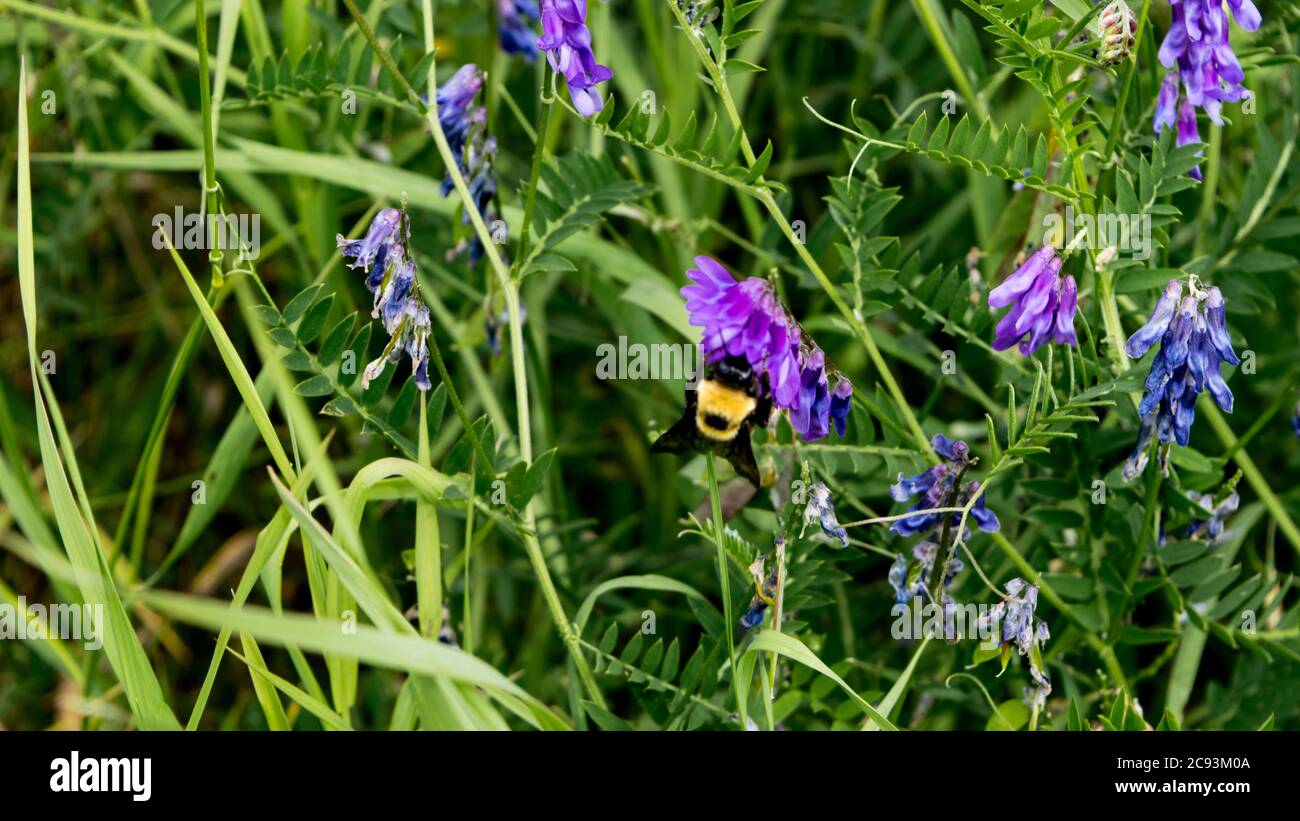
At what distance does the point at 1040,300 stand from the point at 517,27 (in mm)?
1100

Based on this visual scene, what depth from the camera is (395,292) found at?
1.57 m

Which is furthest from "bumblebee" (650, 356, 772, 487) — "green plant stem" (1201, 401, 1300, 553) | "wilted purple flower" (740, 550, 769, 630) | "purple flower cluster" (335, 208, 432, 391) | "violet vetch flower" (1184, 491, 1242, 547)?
"green plant stem" (1201, 401, 1300, 553)

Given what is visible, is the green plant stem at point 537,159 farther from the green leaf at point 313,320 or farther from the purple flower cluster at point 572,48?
the green leaf at point 313,320

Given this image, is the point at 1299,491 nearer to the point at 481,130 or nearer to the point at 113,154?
the point at 481,130

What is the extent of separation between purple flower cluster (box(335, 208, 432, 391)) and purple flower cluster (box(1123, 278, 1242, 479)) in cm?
89

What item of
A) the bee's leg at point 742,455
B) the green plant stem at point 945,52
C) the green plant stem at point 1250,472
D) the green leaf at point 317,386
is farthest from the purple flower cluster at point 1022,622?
the green leaf at point 317,386

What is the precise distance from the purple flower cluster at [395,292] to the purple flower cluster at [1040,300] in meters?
0.71

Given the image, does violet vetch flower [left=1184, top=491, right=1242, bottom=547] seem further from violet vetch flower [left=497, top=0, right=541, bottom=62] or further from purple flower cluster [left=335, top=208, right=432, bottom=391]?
violet vetch flower [left=497, top=0, right=541, bottom=62]

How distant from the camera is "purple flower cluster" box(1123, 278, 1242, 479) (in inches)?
59.8

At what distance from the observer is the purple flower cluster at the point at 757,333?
1.45 metres

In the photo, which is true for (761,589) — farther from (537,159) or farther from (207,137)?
(207,137)

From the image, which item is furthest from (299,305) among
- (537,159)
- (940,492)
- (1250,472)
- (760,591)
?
(1250,472)
